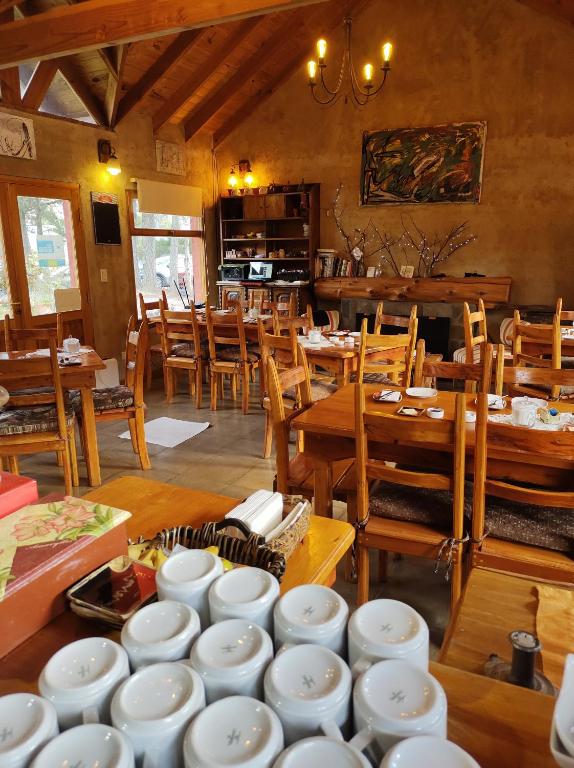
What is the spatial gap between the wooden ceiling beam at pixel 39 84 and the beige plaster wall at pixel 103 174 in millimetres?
137

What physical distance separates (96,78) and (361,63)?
3163mm

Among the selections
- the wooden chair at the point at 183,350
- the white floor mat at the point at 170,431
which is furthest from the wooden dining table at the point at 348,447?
the wooden chair at the point at 183,350

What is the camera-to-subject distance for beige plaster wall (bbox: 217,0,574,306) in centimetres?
593

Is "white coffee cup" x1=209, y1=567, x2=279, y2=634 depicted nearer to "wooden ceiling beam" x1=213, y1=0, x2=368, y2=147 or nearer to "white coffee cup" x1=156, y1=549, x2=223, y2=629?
"white coffee cup" x1=156, y1=549, x2=223, y2=629

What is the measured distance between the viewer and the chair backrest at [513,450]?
1.62 meters

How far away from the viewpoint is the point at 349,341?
422 centimetres

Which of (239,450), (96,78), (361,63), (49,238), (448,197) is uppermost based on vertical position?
(361,63)

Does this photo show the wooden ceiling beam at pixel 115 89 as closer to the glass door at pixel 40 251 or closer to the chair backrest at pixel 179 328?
the glass door at pixel 40 251

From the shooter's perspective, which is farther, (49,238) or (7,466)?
(49,238)

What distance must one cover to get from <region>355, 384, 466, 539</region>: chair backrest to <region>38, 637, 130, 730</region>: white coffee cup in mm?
1127

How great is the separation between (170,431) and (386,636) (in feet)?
Result: 12.6

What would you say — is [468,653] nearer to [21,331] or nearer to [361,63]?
[21,331]

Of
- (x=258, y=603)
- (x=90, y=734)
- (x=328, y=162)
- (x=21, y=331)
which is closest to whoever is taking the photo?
(x=90, y=734)

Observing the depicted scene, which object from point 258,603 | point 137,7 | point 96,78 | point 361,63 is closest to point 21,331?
point 137,7
